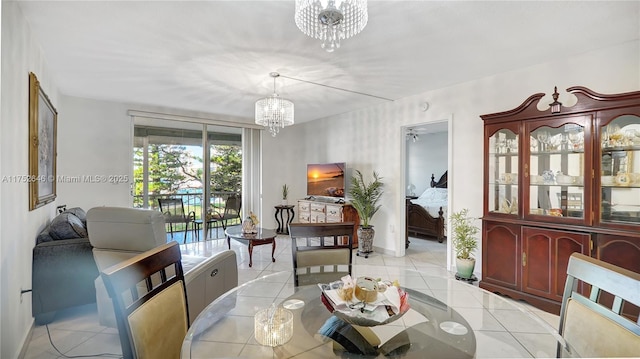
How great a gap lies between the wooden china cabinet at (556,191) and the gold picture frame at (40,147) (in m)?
4.22

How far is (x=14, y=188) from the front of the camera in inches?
77.1

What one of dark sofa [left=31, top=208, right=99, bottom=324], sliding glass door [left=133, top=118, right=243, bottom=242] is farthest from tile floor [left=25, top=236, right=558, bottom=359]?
sliding glass door [left=133, top=118, right=243, bottom=242]

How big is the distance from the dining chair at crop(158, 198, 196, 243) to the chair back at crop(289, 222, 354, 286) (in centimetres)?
385

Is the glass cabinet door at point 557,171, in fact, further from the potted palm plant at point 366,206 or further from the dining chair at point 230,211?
the dining chair at point 230,211

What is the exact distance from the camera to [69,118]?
434cm

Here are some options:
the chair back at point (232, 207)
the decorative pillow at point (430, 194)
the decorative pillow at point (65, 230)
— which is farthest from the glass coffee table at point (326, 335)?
the decorative pillow at point (430, 194)

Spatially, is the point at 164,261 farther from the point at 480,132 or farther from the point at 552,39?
the point at 480,132

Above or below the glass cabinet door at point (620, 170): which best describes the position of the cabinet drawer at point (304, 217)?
below

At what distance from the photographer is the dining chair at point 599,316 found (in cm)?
106

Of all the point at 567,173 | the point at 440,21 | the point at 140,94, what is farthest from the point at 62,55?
the point at 567,173

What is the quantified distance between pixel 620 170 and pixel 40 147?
16.8 feet

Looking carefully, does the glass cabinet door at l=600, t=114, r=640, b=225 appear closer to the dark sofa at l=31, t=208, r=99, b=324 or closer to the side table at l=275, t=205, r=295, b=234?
the dark sofa at l=31, t=208, r=99, b=324

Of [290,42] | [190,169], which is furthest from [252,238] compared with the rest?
[290,42]

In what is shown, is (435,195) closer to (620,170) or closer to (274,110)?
(620,170)
